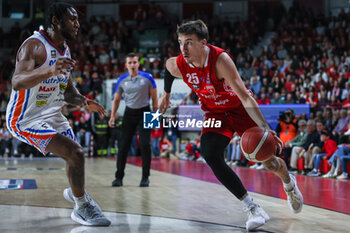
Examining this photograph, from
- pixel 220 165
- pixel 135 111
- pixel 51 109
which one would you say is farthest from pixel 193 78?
pixel 135 111

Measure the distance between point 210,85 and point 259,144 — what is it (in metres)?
0.56

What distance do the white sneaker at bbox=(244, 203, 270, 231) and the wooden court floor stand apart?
3.0 inches

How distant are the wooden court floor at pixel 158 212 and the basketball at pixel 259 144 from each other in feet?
1.74

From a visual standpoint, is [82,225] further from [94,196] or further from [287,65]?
[287,65]

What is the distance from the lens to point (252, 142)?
3242 mm

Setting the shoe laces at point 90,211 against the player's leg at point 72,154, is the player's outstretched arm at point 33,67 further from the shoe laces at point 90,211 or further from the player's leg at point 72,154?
the shoe laces at point 90,211

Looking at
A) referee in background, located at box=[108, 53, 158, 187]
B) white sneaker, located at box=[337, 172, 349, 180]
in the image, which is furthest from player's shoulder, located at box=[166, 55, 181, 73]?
white sneaker, located at box=[337, 172, 349, 180]

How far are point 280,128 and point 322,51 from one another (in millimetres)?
5801

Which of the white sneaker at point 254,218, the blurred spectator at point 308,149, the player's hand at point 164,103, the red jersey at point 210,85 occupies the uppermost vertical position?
the red jersey at point 210,85

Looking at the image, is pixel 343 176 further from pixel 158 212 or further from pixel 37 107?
pixel 37 107

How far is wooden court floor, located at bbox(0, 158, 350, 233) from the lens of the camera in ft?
10.8

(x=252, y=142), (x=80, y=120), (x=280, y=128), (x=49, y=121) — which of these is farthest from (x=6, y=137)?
(x=252, y=142)

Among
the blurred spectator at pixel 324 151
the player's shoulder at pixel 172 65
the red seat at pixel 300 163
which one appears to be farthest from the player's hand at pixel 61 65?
the red seat at pixel 300 163

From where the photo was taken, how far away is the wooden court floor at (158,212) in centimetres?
328
